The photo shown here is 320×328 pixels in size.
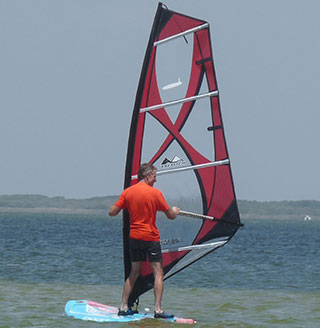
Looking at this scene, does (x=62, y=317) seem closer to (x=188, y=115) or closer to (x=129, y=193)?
(x=129, y=193)

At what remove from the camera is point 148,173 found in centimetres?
703

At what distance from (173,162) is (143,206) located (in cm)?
76

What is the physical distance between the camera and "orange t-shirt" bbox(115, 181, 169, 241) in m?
6.93

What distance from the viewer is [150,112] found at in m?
7.51

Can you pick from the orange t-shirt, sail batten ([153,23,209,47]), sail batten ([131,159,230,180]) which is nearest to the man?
the orange t-shirt

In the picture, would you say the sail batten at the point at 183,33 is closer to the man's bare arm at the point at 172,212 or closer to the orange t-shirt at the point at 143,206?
the orange t-shirt at the point at 143,206

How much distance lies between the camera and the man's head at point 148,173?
7027 millimetres

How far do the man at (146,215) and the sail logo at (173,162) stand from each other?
1.39 ft

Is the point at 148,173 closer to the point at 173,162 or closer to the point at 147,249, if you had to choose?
the point at 173,162

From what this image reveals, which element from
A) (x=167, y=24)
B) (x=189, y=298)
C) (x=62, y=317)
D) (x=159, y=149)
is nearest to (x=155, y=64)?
(x=167, y=24)

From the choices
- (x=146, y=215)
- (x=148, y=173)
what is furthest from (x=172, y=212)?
(x=148, y=173)

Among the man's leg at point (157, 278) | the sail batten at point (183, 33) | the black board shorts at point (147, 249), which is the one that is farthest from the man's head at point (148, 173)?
the sail batten at point (183, 33)

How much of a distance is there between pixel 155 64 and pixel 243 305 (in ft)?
14.3

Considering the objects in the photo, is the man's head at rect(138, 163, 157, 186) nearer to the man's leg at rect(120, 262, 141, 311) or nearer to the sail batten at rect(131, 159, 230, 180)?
the sail batten at rect(131, 159, 230, 180)
